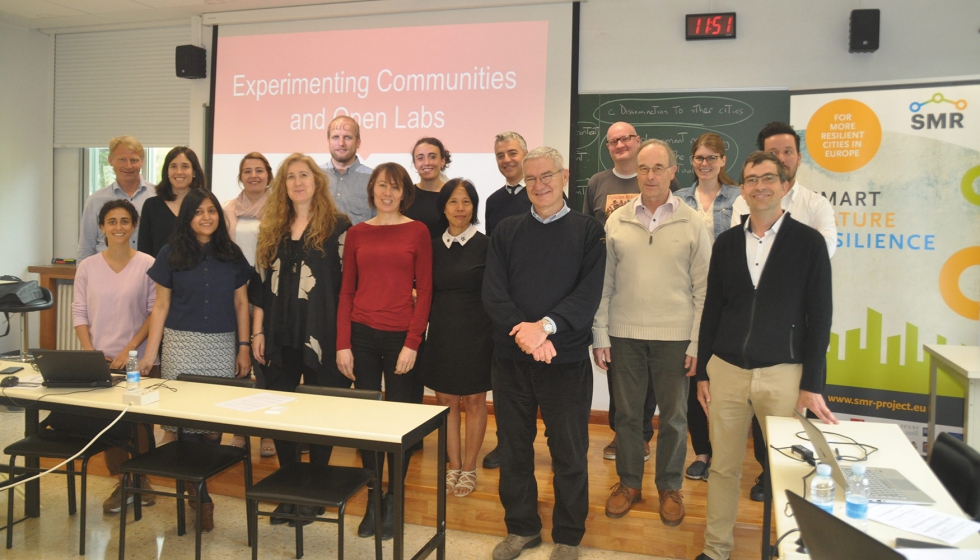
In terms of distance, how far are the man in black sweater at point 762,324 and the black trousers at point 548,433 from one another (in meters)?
0.52

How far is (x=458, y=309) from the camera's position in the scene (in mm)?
3031

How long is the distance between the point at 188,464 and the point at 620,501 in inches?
73.3

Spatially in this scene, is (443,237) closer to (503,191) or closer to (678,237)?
(503,191)

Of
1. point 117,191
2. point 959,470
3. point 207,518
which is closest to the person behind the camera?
point 959,470

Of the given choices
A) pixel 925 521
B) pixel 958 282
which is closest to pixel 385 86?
pixel 958 282

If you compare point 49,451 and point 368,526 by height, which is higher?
point 49,451

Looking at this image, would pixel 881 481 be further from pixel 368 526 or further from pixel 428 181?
pixel 428 181

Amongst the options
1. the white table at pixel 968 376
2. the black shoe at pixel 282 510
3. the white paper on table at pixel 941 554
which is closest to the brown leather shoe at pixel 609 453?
the white table at pixel 968 376

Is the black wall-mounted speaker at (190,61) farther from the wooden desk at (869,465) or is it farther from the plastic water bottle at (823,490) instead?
the plastic water bottle at (823,490)

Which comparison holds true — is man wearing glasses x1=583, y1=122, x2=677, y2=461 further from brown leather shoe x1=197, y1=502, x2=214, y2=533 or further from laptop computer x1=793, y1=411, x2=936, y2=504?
brown leather shoe x1=197, y1=502, x2=214, y2=533

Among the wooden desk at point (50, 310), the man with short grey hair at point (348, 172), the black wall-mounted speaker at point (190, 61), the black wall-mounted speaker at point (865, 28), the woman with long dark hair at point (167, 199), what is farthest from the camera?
the wooden desk at point (50, 310)

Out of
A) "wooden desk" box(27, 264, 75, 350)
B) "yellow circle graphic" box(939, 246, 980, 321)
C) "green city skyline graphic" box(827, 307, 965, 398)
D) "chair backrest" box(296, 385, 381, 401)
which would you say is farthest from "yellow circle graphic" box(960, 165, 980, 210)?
"wooden desk" box(27, 264, 75, 350)

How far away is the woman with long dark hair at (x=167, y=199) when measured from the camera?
12.3ft

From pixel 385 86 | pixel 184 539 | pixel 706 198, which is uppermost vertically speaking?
pixel 385 86
